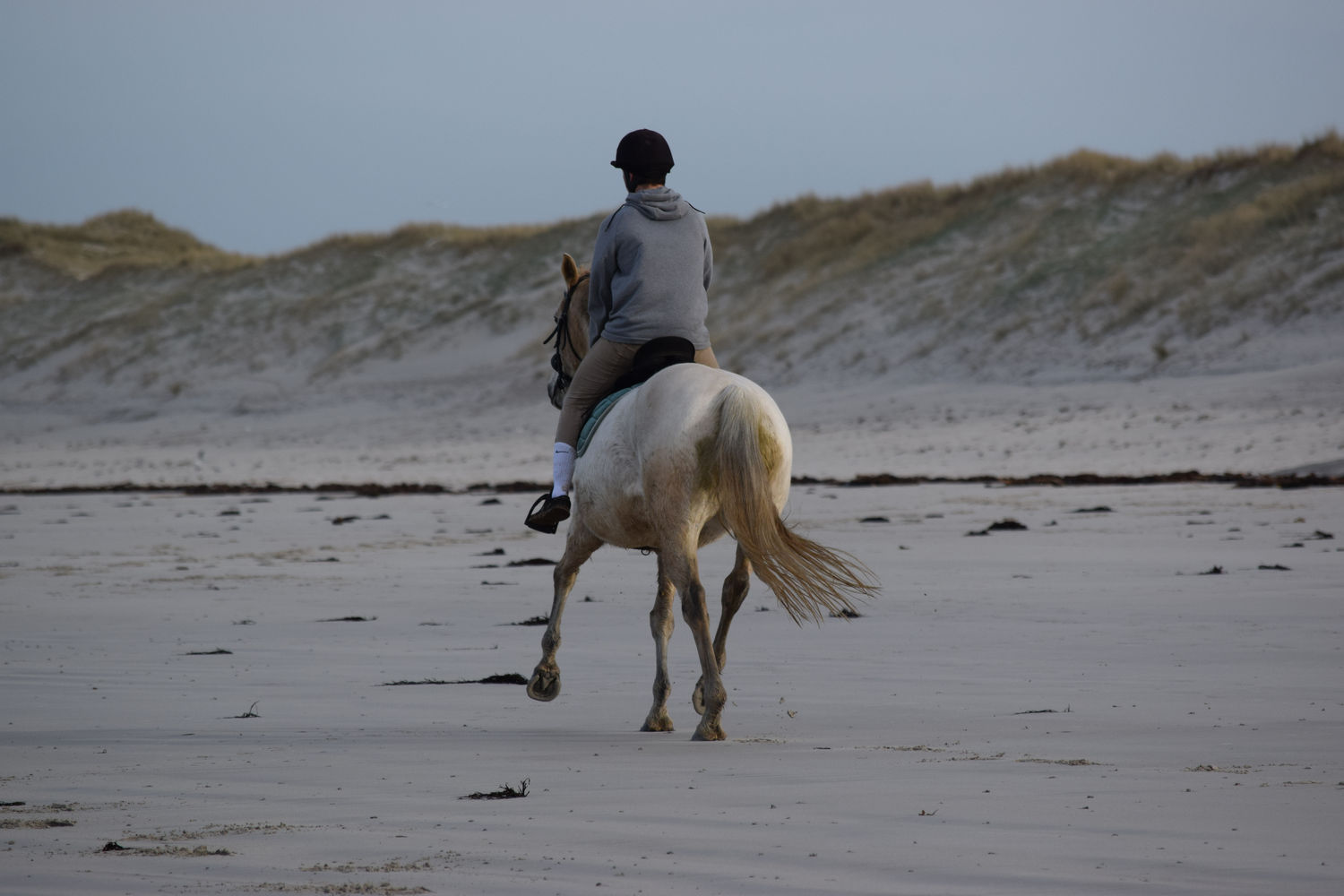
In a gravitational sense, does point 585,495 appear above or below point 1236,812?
above

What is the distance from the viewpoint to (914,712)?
540 cm

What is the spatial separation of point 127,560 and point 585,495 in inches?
262

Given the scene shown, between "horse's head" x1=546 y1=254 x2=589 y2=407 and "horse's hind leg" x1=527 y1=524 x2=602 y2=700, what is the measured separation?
0.84 metres

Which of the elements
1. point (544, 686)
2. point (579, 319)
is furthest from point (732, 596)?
point (579, 319)

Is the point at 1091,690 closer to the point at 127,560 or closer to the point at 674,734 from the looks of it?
the point at 674,734

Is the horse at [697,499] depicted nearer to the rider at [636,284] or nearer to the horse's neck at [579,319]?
the rider at [636,284]

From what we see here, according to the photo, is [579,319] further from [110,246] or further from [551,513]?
[110,246]

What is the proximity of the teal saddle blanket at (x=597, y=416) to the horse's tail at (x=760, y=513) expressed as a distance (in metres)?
0.69

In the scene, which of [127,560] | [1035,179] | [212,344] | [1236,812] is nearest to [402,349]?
[212,344]

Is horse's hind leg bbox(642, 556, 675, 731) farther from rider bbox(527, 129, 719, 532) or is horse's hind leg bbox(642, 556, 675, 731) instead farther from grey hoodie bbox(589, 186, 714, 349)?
grey hoodie bbox(589, 186, 714, 349)

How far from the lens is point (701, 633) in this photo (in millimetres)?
5273

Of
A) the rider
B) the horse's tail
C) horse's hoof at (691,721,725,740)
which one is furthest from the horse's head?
horse's hoof at (691,721,725,740)

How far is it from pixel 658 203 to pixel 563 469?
1154 mm

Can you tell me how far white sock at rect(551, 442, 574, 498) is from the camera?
6.26 meters
